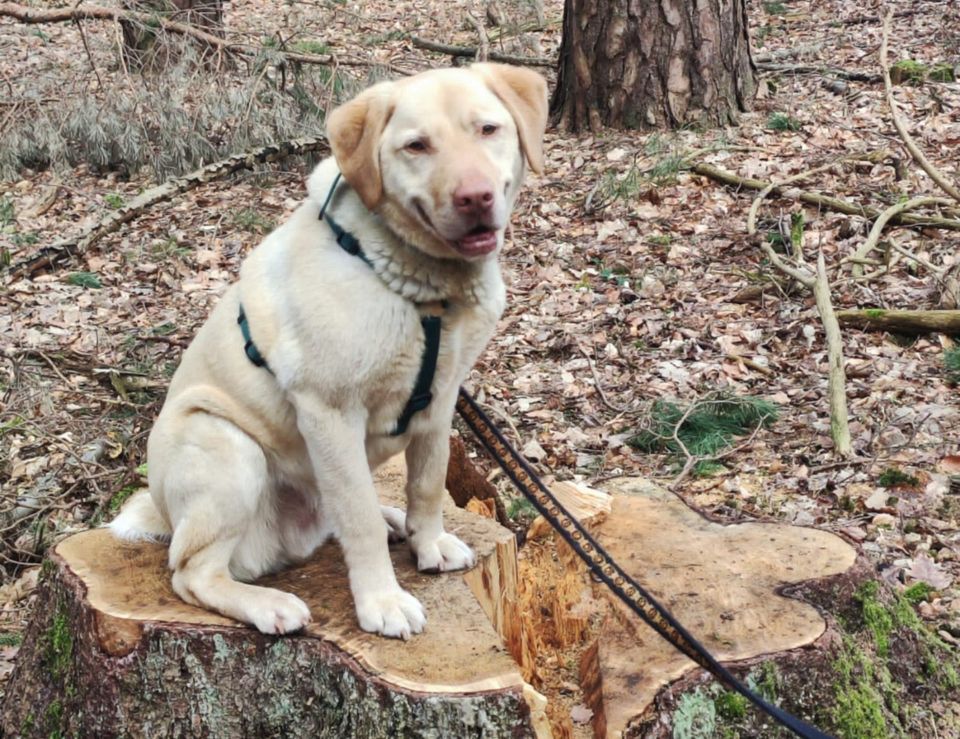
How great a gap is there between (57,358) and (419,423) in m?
2.98

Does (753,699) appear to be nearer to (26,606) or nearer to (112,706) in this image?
(112,706)

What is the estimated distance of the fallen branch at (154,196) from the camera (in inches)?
284

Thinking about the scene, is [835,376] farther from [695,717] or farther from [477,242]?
[477,242]

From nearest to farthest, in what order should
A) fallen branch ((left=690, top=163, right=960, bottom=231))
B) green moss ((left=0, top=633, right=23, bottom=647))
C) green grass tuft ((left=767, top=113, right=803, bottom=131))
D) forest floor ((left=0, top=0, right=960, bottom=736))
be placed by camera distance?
1. green moss ((left=0, top=633, right=23, bottom=647))
2. forest floor ((left=0, top=0, right=960, bottom=736))
3. fallen branch ((left=690, top=163, right=960, bottom=231))
4. green grass tuft ((left=767, top=113, right=803, bottom=131))

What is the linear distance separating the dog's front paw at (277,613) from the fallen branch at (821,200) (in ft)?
16.2

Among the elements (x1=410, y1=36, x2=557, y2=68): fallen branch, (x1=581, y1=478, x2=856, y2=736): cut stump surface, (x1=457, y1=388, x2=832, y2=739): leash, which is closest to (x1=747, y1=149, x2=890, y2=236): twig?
Answer: (x1=410, y1=36, x2=557, y2=68): fallen branch

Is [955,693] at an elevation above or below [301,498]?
below

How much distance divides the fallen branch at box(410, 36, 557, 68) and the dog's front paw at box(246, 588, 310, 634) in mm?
7620

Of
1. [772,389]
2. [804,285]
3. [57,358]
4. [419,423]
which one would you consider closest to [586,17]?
[804,285]

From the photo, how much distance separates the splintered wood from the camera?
112 inches

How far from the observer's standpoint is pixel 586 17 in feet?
27.3

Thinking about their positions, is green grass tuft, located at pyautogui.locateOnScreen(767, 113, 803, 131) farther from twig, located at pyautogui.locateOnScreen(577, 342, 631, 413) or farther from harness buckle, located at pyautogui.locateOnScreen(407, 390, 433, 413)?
harness buckle, located at pyautogui.locateOnScreen(407, 390, 433, 413)

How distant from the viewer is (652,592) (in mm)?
3160

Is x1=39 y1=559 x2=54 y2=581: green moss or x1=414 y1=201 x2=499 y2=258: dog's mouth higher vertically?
x1=414 y1=201 x2=499 y2=258: dog's mouth
